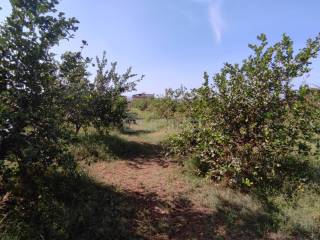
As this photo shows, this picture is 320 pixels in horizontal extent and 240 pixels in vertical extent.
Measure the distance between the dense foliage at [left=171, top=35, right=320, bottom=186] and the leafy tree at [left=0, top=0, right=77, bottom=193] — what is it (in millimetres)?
3453

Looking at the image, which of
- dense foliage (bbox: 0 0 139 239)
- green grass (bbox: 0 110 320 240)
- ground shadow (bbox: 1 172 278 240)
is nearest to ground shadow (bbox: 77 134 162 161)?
green grass (bbox: 0 110 320 240)

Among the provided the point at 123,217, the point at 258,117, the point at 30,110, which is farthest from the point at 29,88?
the point at 258,117

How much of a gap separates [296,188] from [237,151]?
1.42 metres

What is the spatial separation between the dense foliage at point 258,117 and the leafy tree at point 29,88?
136 inches

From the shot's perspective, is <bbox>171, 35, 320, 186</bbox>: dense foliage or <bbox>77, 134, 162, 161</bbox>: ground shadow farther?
<bbox>77, 134, 162, 161</bbox>: ground shadow

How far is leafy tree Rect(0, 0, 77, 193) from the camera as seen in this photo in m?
4.25

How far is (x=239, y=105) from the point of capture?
257 inches

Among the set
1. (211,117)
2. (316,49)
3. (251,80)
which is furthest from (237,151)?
(316,49)

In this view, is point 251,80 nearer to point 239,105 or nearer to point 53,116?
point 239,105

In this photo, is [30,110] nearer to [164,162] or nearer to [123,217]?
[123,217]

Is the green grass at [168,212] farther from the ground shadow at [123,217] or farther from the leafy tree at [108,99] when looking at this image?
the leafy tree at [108,99]

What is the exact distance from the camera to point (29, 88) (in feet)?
14.6

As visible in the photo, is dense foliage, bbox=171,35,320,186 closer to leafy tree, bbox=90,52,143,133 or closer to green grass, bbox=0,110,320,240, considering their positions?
green grass, bbox=0,110,320,240

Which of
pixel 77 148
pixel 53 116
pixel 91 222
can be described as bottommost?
pixel 91 222
